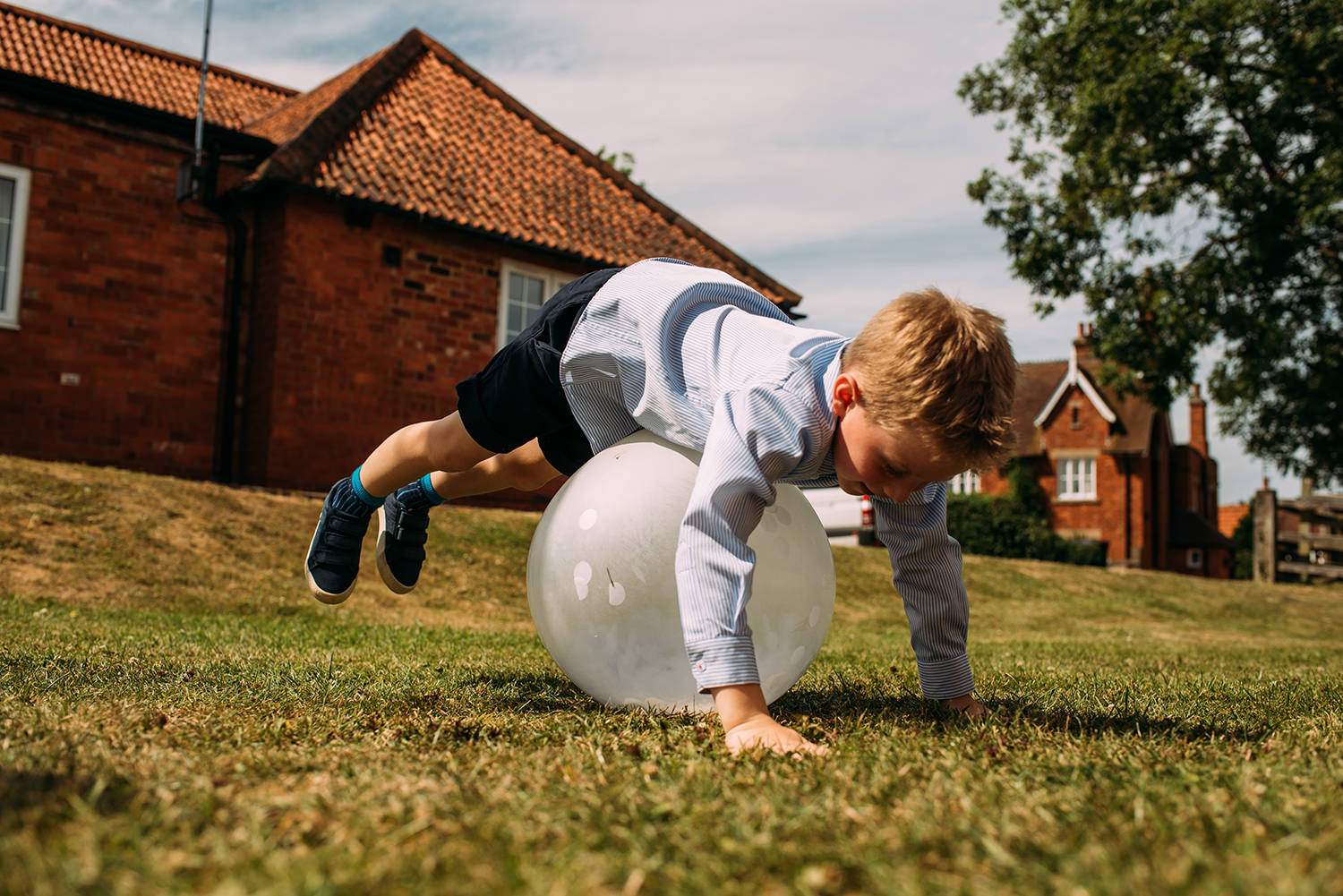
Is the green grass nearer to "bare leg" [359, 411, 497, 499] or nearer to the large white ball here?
the large white ball

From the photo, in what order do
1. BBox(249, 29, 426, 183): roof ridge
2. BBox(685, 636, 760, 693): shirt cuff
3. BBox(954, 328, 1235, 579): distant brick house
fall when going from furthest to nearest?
BBox(954, 328, 1235, 579): distant brick house → BBox(249, 29, 426, 183): roof ridge → BBox(685, 636, 760, 693): shirt cuff

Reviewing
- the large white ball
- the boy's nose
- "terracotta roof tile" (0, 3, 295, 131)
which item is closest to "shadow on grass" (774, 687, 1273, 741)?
the large white ball

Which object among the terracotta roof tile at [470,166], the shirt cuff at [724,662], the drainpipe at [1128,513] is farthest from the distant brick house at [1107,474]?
the shirt cuff at [724,662]

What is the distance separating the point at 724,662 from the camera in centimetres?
254

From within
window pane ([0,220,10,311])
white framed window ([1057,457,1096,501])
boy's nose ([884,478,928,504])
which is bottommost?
boy's nose ([884,478,928,504])

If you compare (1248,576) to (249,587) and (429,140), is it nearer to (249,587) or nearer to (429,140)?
(429,140)

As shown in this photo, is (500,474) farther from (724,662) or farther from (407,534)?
(724,662)

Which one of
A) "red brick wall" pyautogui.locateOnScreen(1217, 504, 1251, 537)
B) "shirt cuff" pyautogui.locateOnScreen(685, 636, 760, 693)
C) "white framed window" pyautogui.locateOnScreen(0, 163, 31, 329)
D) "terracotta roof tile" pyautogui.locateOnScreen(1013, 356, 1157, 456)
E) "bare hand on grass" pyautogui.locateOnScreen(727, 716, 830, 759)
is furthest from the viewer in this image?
"red brick wall" pyautogui.locateOnScreen(1217, 504, 1251, 537)

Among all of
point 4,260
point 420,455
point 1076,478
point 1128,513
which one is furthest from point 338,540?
point 1076,478

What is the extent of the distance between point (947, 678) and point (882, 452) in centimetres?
106

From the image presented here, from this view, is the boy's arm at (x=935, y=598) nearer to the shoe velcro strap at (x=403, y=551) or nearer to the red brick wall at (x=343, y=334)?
the shoe velcro strap at (x=403, y=551)

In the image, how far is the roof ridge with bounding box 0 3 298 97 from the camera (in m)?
14.4

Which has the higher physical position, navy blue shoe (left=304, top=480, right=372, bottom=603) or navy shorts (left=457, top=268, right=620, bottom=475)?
navy shorts (left=457, top=268, right=620, bottom=475)

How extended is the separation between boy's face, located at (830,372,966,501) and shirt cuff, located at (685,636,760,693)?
0.60m
